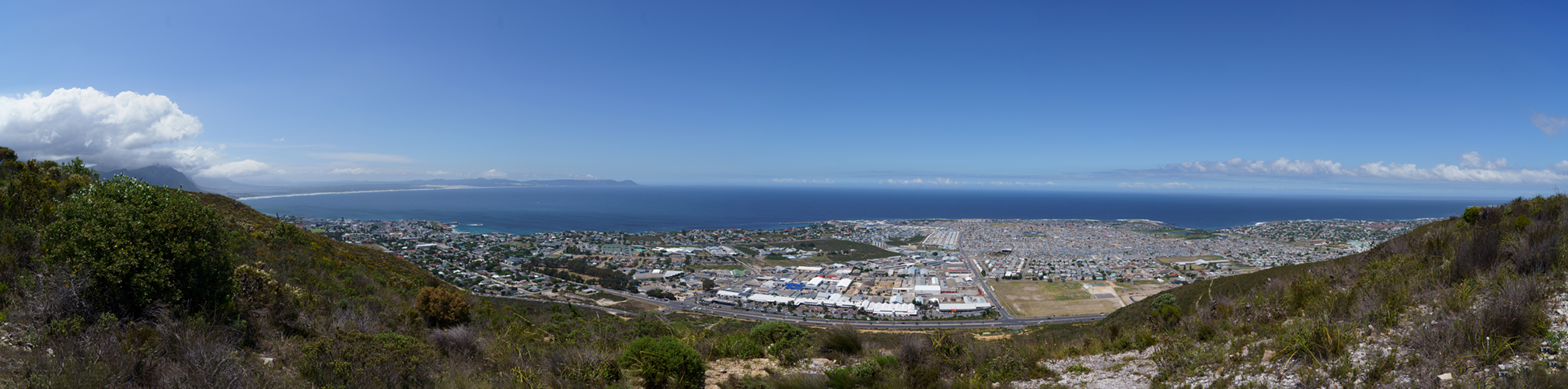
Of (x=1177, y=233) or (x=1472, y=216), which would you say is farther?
(x=1177, y=233)

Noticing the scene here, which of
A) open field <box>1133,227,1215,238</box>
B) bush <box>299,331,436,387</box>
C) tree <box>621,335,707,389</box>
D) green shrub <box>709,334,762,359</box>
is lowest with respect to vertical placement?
open field <box>1133,227,1215,238</box>

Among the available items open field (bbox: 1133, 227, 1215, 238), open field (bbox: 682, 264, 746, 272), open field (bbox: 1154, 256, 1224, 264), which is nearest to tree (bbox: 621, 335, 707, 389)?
open field (bbox: 682, 264, 746, 272)

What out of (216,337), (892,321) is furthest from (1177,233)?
(216,337)

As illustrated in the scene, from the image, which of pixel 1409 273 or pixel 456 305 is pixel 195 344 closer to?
pixel 456 305

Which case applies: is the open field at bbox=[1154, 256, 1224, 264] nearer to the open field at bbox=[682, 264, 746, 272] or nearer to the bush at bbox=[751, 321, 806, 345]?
the open field at bbox=[682, 264, 746, 272]

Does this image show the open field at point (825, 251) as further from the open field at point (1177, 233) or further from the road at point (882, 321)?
the open field at point (1177, 233)

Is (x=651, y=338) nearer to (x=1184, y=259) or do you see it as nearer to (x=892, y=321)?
(x=892, y=321)
